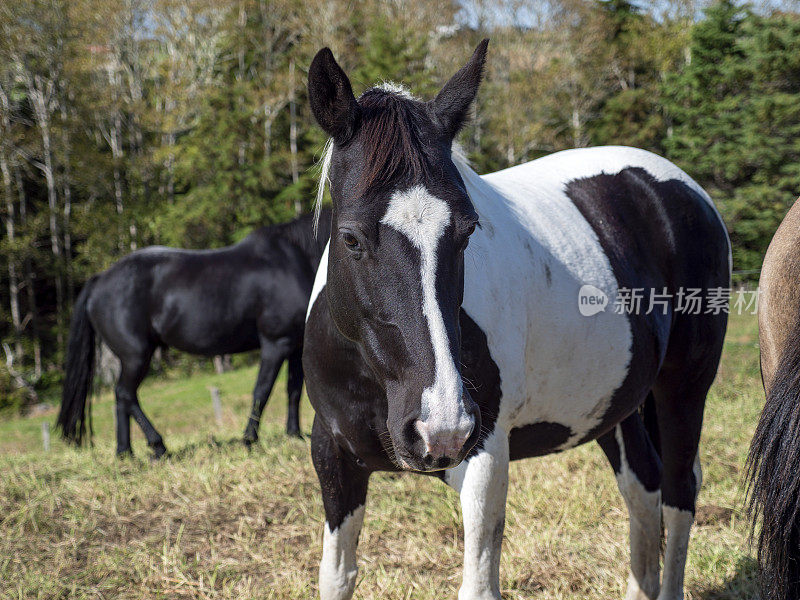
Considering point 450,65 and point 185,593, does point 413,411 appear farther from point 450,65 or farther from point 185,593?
point 450,65

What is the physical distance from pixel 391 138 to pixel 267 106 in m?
20.8

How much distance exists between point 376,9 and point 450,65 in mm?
3571

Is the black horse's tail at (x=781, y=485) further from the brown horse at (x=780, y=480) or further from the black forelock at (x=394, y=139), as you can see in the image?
the black forelock at (x=394, y=139)

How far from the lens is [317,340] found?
1.92 metres

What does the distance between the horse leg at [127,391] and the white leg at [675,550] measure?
193 inches

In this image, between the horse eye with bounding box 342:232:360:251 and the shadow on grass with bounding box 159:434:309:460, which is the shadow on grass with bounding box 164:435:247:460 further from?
the horse eye with bounding box 342:232:360:251

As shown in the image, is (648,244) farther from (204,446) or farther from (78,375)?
(78,375)

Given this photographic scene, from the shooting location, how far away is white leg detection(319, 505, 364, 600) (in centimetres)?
202

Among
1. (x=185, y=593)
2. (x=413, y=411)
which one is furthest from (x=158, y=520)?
(x=413, y=411)

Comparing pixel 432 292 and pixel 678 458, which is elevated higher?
pixel 432 292

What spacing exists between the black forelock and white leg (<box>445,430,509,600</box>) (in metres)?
0.72

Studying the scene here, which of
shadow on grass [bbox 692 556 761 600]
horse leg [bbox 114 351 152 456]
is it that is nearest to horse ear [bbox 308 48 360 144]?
shadow on grass [bbox 692 556 761 600]

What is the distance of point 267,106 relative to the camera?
21109 mm

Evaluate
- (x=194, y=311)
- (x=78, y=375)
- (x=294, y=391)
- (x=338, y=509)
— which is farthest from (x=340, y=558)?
(x=78, y=375)
